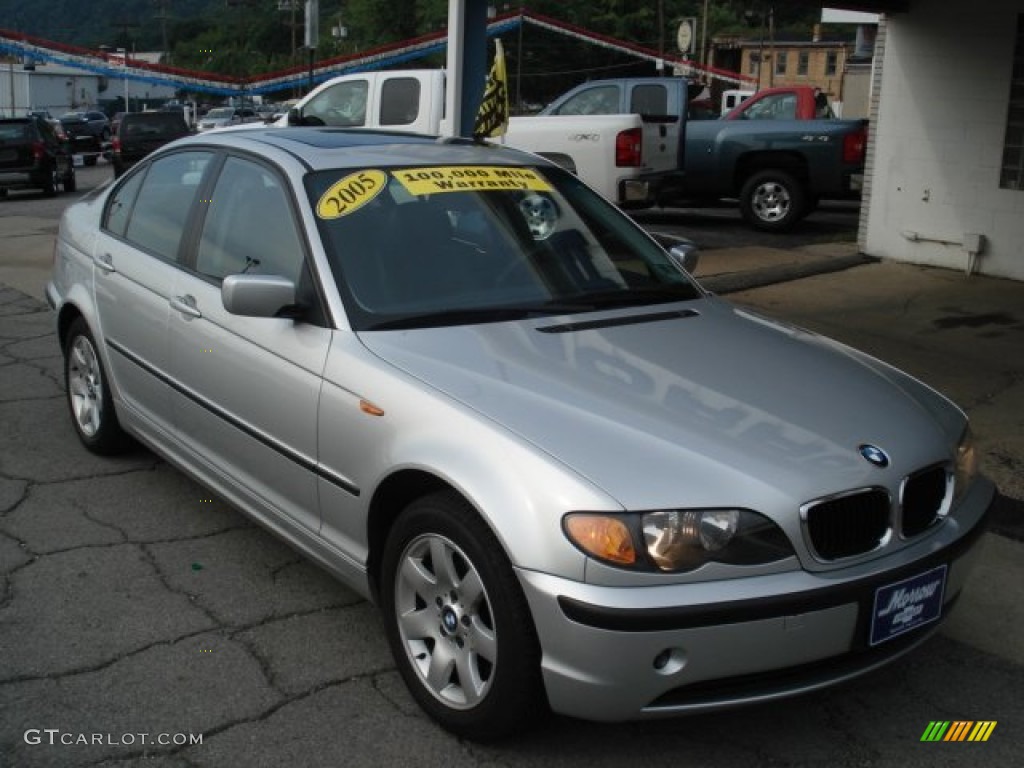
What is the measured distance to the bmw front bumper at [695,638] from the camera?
8.52ft

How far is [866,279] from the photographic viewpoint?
33.9ft

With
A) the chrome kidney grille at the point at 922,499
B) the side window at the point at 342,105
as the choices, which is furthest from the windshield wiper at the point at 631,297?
the side window at the point at 342,105

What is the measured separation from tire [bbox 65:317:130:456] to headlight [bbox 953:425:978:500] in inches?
141

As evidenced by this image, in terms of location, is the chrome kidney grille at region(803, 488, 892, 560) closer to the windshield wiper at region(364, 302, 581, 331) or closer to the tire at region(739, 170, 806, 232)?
the windshield wiper at region(364, 302, 581, 331)

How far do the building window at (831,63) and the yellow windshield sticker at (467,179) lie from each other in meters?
88.6

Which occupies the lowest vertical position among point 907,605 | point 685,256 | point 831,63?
point 907,605

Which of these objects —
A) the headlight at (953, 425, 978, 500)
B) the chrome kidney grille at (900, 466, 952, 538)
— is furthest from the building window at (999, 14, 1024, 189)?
the chrome kidney grille at (900, 466, 952, 538)

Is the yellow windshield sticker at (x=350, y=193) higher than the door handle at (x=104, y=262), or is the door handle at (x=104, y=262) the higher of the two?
the yellow windshield sticker at (x=350, y=193)

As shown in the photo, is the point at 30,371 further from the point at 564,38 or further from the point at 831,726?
the point at 564,38

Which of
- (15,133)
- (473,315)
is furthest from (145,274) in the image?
(15,133)

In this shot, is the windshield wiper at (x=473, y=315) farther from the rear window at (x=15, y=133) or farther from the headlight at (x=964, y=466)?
the rear window at (x=15, y=133)

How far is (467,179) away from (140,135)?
20640 mm

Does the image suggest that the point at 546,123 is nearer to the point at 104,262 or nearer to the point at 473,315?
the point at 104,262

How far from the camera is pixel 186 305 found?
13.8 feet
